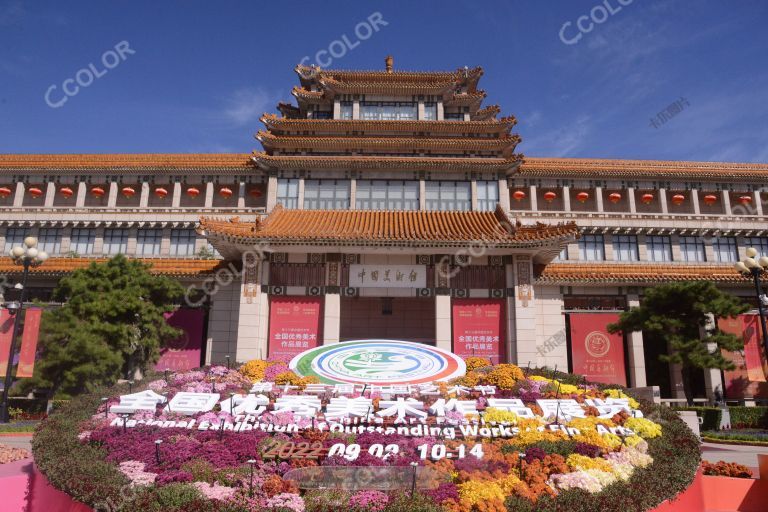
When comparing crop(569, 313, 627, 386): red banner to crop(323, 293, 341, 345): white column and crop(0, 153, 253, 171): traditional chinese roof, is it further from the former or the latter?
crop(0, 153, 253, 171): traditional chinese roof

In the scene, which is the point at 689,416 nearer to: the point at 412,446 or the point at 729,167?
the point at 412,446

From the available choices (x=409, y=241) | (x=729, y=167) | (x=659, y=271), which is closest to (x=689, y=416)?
(x=409, y=241)

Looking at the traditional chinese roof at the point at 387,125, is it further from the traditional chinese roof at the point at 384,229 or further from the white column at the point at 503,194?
the traditional chinese roof at the point at 384,229

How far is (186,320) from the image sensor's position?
24.2 metres

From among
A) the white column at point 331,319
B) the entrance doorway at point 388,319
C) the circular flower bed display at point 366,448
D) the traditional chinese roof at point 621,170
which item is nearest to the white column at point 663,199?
the traditional chinese roof at point 621,170

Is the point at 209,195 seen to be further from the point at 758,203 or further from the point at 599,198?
the point at 758,203

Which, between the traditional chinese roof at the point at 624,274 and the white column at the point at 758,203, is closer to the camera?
the traditional chinese roof at the point at 624,274

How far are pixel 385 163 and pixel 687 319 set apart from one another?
574 inches

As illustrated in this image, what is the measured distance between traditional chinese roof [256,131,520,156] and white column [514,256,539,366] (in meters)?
7.99

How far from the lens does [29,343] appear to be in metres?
19.6

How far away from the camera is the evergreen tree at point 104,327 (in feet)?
64.8

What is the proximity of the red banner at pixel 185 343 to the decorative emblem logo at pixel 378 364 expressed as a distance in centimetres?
878

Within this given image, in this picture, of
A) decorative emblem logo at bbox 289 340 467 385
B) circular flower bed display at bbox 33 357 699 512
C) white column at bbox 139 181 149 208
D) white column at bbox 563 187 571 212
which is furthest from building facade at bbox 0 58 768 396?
circular flower bed display at bbox 33 357 699 512

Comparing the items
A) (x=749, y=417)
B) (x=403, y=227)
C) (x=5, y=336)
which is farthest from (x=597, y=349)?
(x=5, y=336)
